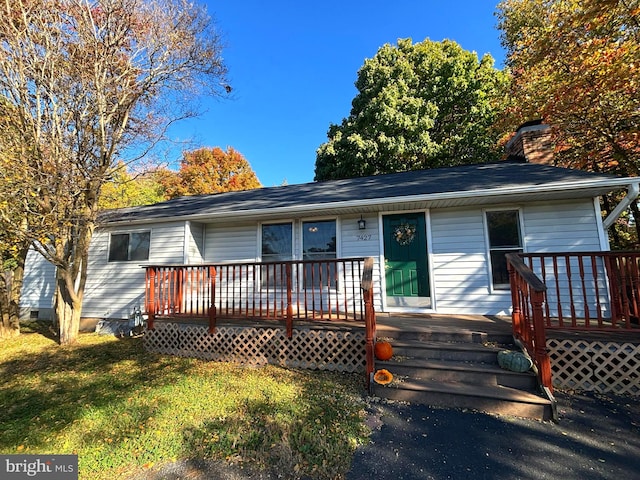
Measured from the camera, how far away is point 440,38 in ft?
51.7

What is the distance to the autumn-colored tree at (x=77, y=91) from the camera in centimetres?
562

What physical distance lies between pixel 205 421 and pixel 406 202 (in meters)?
4.58

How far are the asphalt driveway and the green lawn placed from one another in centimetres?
29

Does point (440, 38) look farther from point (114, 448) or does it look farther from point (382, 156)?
point (114, 448)

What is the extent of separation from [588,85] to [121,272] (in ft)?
45.2

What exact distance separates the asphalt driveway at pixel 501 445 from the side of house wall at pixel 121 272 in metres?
5.92

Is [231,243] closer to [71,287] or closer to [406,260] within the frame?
[71,287]

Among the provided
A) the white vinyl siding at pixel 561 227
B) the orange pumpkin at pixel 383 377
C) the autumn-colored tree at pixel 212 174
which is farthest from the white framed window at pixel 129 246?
the autumn-colored tree at pixel 212 174

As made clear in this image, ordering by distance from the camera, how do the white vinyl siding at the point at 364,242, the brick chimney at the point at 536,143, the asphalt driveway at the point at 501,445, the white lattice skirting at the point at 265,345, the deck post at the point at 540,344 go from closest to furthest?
the asphalt driveway at the point at 501,445 → the deck post at the point at 540,344 → the white lattice skirting at the point at 265,345 → the white vinyl siding at the point at 364,242 → the brick chimney at the point at 536,143

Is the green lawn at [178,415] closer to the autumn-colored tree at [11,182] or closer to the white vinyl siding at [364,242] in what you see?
the white vinyl siding at [364,242]

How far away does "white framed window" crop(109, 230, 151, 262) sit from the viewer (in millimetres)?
7492

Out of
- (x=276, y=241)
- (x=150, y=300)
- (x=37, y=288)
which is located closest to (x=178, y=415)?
(x=150, y=300)

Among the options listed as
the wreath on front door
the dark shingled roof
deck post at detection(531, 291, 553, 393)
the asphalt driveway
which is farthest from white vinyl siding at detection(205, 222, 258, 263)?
deck post at detection(531, 291, 553, 393)

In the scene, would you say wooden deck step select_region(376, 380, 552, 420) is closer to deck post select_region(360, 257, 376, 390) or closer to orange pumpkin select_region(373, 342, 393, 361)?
deck post select_region(360, 257, 376, 390)
